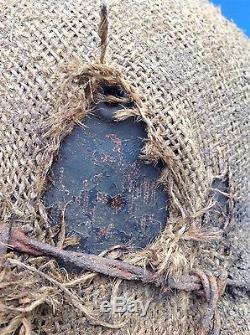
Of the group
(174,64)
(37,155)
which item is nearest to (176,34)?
(174,64)

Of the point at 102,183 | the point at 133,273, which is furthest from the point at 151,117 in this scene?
the point at 133,273

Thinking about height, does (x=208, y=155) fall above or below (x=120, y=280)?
above

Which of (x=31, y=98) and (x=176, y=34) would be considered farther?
(x=176, y=34)

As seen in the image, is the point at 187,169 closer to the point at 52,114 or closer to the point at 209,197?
the point at 209,197

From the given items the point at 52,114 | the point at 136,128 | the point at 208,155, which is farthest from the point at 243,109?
the point at 52,114

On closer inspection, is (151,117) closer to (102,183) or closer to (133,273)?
(102,183)
